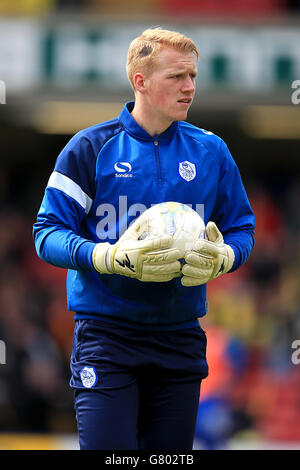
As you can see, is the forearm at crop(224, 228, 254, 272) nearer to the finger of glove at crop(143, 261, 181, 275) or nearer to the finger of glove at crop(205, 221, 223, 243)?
the finger of glove at crop(205, 221, 223, 243)

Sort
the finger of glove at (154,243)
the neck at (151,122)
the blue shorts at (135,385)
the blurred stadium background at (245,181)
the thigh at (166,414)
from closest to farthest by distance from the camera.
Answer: the finger of glove at (154,243) < the blue shorts at (135,385) < the thigh at (166,414) < the neck at (151,122) < the blurred stadium background at (245,181)

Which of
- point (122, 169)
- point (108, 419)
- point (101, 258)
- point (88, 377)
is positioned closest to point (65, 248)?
point (101, 258)

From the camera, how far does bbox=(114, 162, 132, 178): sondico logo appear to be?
295 centimetres

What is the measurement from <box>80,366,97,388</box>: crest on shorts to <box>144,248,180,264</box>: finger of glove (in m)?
0.44

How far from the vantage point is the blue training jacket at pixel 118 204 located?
2938 millimetres

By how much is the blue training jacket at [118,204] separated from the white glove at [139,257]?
3.1 inches

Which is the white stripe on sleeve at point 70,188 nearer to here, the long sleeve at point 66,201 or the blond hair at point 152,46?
the long sleeve at point 66,201

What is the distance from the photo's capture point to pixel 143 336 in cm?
296

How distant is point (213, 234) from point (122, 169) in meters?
0.38

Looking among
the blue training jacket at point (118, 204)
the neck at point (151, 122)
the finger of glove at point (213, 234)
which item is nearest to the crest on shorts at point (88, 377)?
the blue training jacket at point (118, 204)

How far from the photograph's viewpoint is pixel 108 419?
2842 millimetres

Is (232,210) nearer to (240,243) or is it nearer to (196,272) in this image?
(240,243)

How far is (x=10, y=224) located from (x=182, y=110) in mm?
8623
